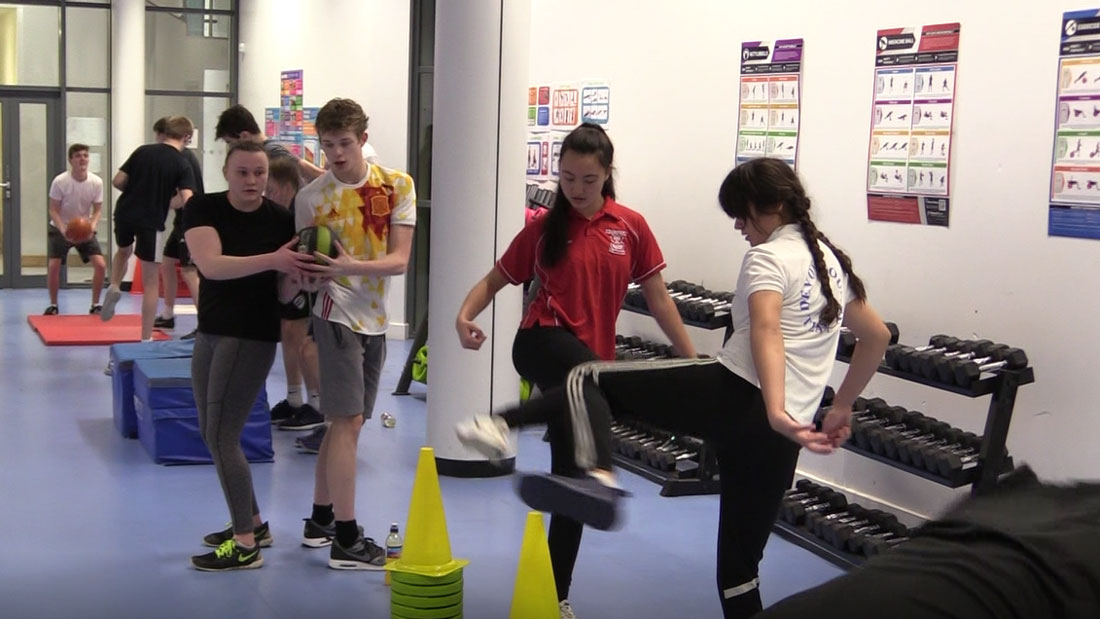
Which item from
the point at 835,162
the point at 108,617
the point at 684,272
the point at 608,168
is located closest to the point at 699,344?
the point at 684,272

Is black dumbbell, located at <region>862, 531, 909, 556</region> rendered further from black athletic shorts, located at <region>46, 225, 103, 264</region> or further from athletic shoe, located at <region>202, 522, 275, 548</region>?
black athletic shorts, located at <region>46, 225, 103, 264</region>

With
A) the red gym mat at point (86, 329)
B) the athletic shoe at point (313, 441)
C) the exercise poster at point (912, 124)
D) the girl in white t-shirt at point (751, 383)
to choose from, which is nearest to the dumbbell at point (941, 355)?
the exercise poster at point (912, 124)

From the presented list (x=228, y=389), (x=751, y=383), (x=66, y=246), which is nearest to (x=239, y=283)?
(x=228, y=389)

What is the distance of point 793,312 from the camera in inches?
130

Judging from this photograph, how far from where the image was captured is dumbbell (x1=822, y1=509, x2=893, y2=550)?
507cm

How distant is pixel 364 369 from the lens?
4.65m

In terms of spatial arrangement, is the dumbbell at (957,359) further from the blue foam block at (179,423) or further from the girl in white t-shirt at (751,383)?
the blue foam block at (179,423)

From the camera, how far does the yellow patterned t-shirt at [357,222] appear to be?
4465 millimetres

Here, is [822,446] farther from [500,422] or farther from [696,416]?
[500,422]

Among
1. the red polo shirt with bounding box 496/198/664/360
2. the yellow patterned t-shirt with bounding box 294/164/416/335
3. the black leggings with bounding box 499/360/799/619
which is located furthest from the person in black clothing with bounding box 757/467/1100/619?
the yellow patterned t-shirt with bounding box 294/164/416/335

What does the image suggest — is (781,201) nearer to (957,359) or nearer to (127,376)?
(957,359)

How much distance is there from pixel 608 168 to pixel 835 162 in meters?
2.32

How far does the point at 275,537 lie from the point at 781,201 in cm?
278

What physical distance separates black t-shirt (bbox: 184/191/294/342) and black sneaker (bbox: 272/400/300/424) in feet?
9.25
